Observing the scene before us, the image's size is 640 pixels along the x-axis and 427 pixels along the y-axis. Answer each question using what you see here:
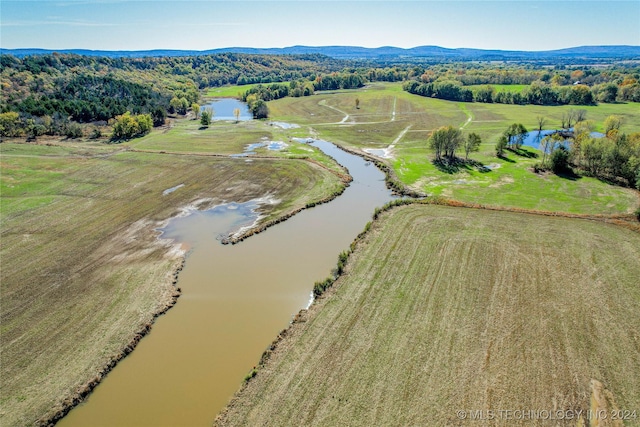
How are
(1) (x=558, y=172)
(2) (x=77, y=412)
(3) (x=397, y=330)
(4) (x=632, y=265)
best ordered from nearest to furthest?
(2) (x=77, y=412)
(3) (x=397, y=330)
(4) (x=632, y=265)
(1) (x=558, y=172)

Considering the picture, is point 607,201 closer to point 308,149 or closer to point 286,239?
point 286,239

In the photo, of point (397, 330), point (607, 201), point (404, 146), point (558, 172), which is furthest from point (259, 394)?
point (404, 146)

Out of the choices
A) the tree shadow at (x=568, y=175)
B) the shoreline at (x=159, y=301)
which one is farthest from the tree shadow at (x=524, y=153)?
the shoreline at (x=159, y=301)

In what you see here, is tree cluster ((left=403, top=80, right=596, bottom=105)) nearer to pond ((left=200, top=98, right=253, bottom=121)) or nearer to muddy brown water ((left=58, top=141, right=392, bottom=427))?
pond ((left=200, top=98, right=253, bottom=121))

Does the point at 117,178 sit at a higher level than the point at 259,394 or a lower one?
higher

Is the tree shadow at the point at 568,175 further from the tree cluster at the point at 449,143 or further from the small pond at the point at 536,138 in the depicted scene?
the small pond at the point at 536,138

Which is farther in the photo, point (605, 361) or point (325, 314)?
point (325, 314)

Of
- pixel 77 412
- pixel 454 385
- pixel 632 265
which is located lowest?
pixel 77 412
